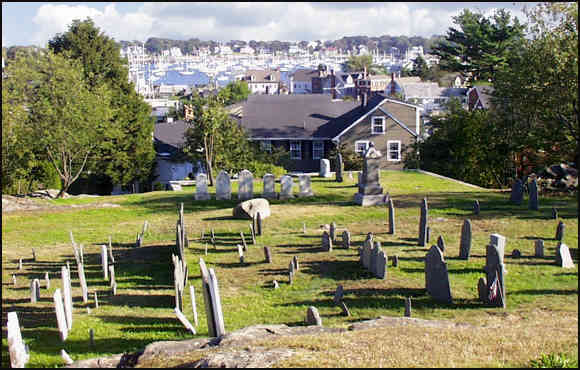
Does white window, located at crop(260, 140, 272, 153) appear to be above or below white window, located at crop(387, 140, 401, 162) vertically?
above

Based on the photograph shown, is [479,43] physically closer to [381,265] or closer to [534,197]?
[534,197]

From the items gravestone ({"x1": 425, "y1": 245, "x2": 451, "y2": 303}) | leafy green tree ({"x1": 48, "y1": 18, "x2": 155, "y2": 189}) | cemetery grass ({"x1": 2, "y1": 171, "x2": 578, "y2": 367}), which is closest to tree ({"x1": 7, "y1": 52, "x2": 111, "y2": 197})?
leafy green tree ({"x1": 48, "y1": 18, "x2": 155, "y2": 189})

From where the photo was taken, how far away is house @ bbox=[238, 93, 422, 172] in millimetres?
47406

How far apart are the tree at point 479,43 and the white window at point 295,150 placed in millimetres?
31431

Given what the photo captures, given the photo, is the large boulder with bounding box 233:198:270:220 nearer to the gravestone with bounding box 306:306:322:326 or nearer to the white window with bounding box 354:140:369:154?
the gravestone with bounding box 306:306:322:326

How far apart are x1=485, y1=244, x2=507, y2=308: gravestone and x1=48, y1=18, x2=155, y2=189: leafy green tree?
3178 cm

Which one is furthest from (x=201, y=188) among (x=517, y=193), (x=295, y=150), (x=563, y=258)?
(x=295, y=150)

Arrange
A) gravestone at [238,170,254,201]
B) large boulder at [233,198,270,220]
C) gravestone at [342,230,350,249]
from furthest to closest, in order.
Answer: gravestone at [238,170,254,201], large boulder at [233,198,270,220], gravestone at [342,230,350,249]

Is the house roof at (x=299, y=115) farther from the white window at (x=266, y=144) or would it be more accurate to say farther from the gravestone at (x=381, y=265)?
the gravestone at (x=381, y=265)

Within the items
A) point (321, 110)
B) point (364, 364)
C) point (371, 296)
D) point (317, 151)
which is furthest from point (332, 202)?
point (321, 110)

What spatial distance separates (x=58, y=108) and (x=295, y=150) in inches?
804

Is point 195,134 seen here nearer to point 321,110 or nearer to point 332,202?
point 332,202

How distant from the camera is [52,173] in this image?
38.8 m

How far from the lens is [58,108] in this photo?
33.7 m
